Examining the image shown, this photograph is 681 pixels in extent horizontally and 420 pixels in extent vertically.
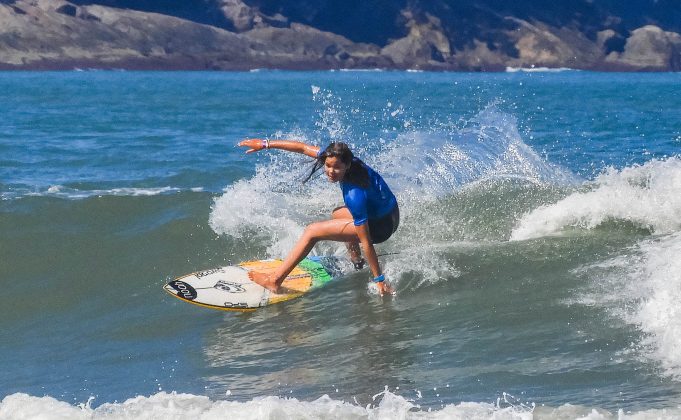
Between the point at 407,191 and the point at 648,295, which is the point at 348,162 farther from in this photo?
the point at 407,191

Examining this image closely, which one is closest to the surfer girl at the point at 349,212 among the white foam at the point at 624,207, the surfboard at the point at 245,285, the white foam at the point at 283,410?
the surfboard at the point at 245,285

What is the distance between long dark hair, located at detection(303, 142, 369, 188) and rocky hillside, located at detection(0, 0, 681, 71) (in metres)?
80.0

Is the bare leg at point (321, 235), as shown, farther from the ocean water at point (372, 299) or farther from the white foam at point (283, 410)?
the white foam at point (283, 410)

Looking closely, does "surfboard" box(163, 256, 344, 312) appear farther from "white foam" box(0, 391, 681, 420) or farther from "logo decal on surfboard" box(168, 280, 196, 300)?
"white foam" box(0, 391, 681, 420)

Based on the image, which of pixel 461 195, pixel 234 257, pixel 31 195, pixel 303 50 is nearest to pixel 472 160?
pixel 461 195

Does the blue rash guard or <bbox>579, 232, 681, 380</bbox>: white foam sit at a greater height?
the blue rash guard

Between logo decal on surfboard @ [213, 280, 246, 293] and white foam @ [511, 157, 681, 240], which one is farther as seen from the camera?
white foam @ [511, 157, 681, 240]

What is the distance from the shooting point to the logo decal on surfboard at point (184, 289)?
787cm

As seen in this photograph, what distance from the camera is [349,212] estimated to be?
770 cm

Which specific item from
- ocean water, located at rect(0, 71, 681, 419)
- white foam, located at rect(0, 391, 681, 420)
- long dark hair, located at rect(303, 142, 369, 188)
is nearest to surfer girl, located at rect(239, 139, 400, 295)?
long dark hair, located at rect(303, 142, 369, 188)

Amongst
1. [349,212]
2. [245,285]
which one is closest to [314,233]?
[349,212]

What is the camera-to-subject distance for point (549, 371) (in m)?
5.95

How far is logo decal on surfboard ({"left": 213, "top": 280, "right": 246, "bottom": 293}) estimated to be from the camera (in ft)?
26.2

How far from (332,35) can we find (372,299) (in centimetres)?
9450
